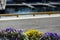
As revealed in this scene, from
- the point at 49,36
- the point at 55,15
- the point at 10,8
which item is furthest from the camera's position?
the point at 10,8

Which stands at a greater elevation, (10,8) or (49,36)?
(49,36)

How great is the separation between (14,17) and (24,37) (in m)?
17.0

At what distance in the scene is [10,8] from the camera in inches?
1566

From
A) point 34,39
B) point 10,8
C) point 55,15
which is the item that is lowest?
point 10,8

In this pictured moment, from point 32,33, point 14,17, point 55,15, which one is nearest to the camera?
point 32,33

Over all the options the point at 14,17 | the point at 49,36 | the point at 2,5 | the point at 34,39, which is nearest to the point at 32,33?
the point at 34,39

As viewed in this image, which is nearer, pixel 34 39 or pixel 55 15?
pixel 34 39

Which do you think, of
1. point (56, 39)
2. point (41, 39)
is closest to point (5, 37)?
point (41, 39)

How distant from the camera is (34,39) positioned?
596 centimetres

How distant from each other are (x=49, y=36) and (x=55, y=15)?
19097 mm

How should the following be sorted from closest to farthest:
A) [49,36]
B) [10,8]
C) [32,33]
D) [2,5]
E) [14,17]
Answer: [49,36] < [32,33] < [14,17] < [2,5] < [10,8]

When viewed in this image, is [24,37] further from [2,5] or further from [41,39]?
[2,5]

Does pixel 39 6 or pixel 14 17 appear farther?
pixel 39 6

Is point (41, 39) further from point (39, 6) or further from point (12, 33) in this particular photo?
point (39, 6)
